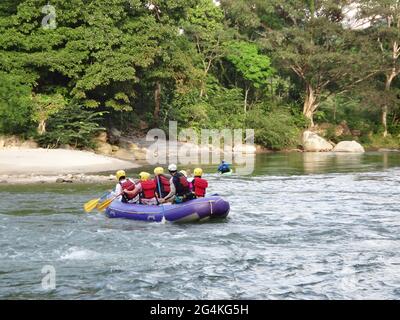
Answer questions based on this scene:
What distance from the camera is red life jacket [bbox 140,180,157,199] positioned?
45.0 ft

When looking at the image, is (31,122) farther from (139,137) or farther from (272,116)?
(272,116)

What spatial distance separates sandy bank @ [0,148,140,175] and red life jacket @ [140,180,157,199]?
987cm

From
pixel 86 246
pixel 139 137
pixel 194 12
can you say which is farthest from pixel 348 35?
pixel 86 246

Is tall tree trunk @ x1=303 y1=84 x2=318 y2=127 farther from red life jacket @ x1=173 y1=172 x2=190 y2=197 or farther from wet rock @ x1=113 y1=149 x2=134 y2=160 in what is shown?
red life jacket @ x1=173 y1=172 x2=190 y2=197

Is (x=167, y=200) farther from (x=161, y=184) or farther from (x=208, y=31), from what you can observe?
(x=208, y=31)

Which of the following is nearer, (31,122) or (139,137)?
(31,122)

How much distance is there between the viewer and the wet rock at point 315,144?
138ft

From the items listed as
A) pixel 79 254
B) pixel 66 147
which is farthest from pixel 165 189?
pixel 66 147

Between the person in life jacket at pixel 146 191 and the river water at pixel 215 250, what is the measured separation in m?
0.75

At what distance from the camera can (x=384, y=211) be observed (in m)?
14.6

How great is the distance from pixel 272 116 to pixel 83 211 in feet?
93.4

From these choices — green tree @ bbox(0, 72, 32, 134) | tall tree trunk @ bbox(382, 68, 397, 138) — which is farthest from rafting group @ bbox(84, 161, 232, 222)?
tall tree trunk @ bbox(382, 68, 397, 138)
